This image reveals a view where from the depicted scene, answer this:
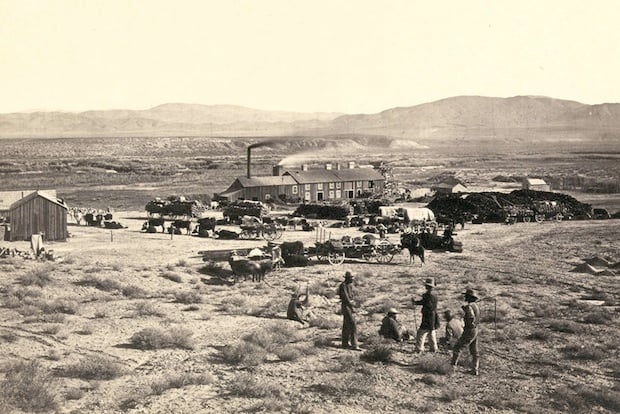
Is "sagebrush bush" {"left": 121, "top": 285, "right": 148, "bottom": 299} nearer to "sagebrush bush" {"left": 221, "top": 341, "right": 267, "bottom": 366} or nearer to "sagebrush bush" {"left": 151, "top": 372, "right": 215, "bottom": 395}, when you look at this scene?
"sagebrush bush" {"left": 221, "top": 341, "right": 267, "bottom": 366}

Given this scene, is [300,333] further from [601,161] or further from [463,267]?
[601,161]

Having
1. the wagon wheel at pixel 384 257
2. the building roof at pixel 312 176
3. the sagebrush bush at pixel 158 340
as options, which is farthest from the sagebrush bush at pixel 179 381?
the building roof at pixel 312 176

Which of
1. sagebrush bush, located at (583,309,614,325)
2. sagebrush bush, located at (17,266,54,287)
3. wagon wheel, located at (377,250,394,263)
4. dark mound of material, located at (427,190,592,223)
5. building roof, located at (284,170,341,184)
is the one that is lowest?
wagon wheel, located at (377,250,394,263)

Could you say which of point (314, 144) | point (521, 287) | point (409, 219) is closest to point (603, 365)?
point (521, 287)

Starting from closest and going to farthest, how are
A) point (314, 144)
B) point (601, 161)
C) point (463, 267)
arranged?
point (463, 267)
point (601, 161)
point (314, 144)

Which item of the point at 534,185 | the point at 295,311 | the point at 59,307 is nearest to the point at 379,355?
the point at 295,311

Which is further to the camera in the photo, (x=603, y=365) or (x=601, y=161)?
(x=601, y=161)

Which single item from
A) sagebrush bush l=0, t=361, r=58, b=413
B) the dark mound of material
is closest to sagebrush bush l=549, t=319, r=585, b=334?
sagebrush bush l=0, t=361, r=58, b=413

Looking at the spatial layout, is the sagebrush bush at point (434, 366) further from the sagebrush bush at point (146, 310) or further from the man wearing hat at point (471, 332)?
the sagebrush bush at point (146, 310)
